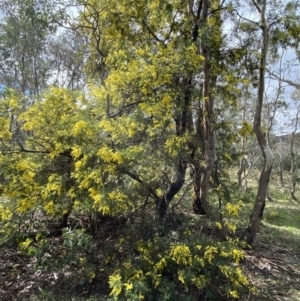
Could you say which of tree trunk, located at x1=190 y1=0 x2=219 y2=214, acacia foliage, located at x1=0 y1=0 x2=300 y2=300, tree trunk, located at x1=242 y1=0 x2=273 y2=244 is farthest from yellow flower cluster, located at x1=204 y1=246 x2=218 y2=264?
tree trunk, located at x1=242 y1=0 x2=273 y2=244

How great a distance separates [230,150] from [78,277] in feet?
9.92

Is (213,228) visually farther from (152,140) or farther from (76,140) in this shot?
(76,140)

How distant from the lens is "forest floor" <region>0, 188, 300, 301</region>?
3900 millimetres

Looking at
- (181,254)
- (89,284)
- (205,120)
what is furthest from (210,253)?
(205,120)

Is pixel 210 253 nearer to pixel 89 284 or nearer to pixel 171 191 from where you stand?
pixel 171 191

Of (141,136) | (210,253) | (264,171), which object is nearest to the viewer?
(210,253)

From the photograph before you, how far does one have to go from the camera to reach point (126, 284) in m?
3.47

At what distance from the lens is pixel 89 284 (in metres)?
4.05

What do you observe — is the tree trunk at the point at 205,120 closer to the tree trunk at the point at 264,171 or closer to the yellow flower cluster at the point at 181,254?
the tree trunk at the point at 264,171

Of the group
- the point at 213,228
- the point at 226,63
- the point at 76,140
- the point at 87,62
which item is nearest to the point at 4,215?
the point at 76,140

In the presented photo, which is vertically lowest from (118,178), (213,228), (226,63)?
(213,228)

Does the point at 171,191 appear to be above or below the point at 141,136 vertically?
below

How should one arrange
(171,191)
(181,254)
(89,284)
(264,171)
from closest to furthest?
(181,254) < (89,284) < (171,191) < (264,171)

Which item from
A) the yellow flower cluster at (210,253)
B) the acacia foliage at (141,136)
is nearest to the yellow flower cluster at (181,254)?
the acacia foliage at (141,136)
